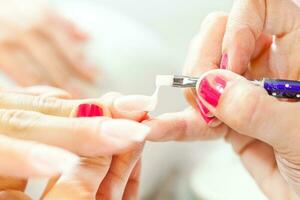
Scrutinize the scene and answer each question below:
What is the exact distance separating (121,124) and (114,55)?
2.18 feet

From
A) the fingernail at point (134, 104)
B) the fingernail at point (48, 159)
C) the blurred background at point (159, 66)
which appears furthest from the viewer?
the blurred background at point (159, 66)

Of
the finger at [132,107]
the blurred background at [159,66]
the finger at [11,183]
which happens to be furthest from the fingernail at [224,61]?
the blurred background at [159,66]

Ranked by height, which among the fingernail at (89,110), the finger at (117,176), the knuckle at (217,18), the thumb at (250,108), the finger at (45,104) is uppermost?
the knuckle at (217,18)

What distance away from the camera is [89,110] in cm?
63

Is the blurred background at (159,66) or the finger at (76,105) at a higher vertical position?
the finger at (76,105)

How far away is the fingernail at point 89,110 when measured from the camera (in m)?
0.63

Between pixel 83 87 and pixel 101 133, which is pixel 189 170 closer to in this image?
pixel 83 87

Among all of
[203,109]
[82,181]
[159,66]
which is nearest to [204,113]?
[203,109]

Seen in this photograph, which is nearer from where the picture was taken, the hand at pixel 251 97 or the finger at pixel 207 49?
the hand at pixel 251 97

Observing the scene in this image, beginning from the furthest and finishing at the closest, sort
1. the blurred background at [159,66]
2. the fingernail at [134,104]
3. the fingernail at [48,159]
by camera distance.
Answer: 1. the blurred background at [159,66]
2. the fingernail at [134,104]
3. the fingernail at [48,159]

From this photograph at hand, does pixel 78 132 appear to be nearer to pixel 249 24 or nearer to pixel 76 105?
pixel 76 105

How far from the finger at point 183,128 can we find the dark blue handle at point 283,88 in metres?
0.14

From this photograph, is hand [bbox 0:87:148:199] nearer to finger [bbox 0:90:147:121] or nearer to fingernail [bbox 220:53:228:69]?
finger [bbox 0:90:147:121]

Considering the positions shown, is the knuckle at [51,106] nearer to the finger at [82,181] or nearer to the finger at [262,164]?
the finger at [82,181]
